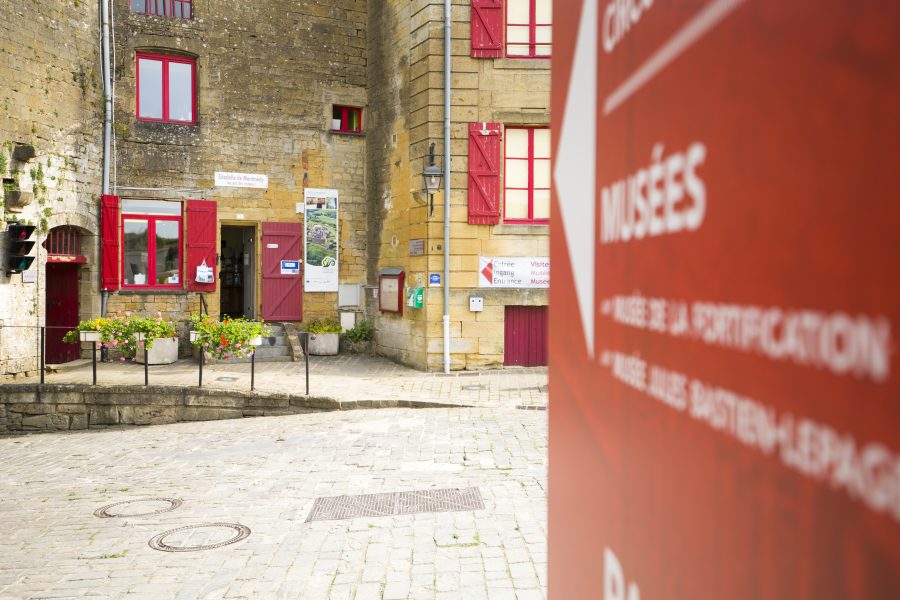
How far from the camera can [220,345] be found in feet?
41.6

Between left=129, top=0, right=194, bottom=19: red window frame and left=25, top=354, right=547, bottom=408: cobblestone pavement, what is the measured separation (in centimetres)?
693

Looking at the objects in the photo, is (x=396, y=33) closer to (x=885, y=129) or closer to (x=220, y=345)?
(x=220, y=345)

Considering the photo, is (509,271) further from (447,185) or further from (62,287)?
(62,287)

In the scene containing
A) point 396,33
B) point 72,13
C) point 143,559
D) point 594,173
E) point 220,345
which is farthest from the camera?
point 396,33

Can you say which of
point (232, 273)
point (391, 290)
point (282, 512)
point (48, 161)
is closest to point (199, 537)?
point (282, 512)

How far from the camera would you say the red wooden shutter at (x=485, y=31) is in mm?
14008

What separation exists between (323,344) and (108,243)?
14.9ft

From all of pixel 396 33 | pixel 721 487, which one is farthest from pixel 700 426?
pixel 396 33

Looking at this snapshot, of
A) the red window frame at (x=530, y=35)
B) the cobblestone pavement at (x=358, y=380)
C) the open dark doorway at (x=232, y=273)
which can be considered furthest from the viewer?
the open dark doorway at (x=232, y=273)

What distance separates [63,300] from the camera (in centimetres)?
1549

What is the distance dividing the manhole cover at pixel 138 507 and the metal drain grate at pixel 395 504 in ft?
4.13

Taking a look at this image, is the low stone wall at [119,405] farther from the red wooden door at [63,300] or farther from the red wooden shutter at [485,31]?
the red wooden shutter at [485,31]

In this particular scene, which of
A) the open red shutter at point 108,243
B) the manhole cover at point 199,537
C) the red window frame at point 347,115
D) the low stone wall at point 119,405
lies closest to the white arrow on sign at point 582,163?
the manhole cover at point 199,537

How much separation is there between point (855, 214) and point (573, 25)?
1.04 metres
